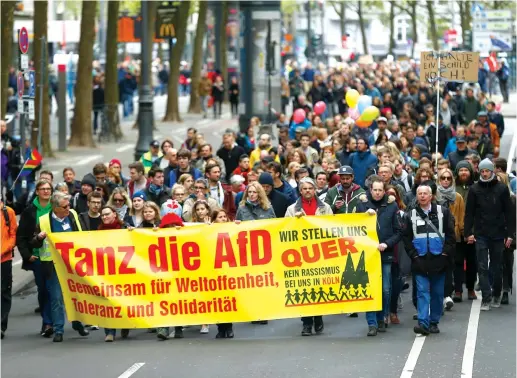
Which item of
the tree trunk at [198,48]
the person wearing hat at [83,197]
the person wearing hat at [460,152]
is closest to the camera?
the person wearing hat at [83,197]

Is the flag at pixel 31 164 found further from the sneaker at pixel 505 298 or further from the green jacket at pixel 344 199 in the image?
the sneaker at pixel 505 298

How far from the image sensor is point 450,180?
15.7 m

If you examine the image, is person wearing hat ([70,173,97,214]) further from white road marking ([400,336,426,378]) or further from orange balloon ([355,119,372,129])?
orange balloon ([355,119,372,129])

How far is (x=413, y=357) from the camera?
42.3 ft

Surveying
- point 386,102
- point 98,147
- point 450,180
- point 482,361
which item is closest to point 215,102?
point 98,147

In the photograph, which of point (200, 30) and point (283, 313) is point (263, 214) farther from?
point (200, 30)

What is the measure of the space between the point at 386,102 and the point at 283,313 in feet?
65.2

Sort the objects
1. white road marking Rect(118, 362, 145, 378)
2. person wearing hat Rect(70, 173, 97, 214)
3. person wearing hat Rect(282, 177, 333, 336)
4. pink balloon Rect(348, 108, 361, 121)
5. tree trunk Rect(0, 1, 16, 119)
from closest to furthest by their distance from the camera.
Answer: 1. white road marking Rect(118, 362, 145, 378)
2. person wearing hat Rect(282, 177, 333, 336)
3. person wearing hat Rect(70, 173, 97, 214)
4. pink balloon Rect(348, 108, 361, 121)
5. tree trunk Rect(0, 1, 16, 119)

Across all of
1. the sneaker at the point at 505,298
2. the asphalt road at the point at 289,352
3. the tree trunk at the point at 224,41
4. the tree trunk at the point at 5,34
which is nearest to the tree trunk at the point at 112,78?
the tree trunk at the point at 5,34

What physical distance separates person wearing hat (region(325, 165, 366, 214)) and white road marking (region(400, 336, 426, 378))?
175cm

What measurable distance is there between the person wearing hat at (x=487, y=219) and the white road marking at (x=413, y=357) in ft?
6.45

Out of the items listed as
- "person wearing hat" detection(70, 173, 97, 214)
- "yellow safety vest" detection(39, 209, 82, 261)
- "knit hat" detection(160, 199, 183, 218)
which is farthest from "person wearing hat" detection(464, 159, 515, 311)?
"person wearing hat" detection(70, 173, 97, 214)

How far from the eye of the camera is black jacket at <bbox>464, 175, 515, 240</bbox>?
15.6 meters

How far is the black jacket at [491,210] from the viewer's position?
1559cm
